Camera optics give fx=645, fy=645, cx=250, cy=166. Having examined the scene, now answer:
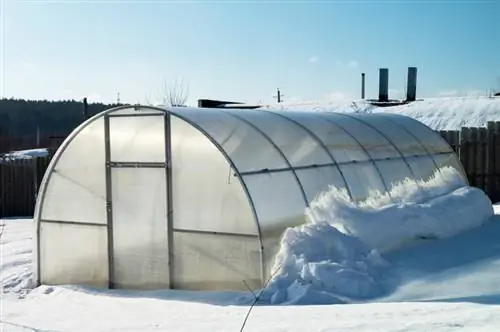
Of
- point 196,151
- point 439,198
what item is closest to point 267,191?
point 196,151

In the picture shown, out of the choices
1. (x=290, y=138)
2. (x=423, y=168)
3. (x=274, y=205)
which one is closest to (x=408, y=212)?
(x=290, y=138)

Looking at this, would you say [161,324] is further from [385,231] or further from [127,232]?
[385,231]

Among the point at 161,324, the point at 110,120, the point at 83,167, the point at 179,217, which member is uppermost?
the point at 110,120

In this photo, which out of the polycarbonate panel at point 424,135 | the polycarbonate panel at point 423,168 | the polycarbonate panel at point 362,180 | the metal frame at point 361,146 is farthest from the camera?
the polycarbonate panel at point 424,135

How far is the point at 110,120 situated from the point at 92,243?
69.1 inches

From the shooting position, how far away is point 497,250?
937cm

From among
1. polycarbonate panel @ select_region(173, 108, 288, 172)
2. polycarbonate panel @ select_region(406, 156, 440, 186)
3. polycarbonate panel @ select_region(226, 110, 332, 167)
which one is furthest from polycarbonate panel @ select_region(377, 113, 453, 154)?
polycarbonate panel @ select_region(173, 108, 288, 172)

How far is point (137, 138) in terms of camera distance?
8.80 meters

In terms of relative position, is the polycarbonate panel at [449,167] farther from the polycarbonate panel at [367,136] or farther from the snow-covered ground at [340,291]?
the snow-covered ground at [340,291]

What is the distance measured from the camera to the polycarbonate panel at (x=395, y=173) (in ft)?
35.8

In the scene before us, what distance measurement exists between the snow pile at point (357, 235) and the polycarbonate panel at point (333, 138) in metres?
0.77

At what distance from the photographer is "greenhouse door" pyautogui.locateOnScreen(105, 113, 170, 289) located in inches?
335

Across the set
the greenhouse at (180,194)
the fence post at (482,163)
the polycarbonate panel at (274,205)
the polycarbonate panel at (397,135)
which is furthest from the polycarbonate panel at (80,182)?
the fence post at (482,163)

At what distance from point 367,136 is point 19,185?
11.1m
